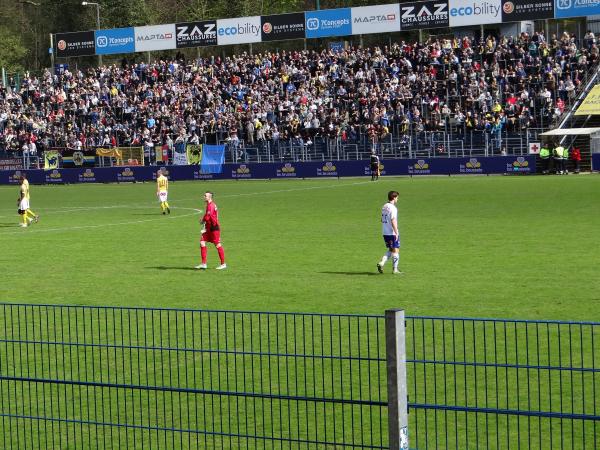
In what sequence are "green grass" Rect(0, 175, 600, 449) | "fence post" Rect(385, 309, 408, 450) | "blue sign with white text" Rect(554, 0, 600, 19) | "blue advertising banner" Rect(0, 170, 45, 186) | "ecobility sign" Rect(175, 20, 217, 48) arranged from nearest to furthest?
"fence post" Rect(385, 309, 408, 450), "green grass" Rect(0, 175, 600, 449), "blue sign with white text" Rect(554, 0, 600, 19), "blue advertising banner" Rect(0, 170, 45, 186), "ecobility sign" Rect(175, 20, 217, 48)

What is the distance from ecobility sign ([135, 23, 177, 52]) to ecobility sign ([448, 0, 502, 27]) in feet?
72.9

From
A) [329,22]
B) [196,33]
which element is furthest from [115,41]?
[329,22]

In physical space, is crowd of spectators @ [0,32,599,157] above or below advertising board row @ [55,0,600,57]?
below

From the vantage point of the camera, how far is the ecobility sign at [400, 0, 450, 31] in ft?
232

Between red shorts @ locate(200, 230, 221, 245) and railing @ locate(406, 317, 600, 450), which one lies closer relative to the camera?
railing @ locate(406, 317, 600, 450)

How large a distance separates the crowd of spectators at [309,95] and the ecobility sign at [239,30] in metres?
1.92

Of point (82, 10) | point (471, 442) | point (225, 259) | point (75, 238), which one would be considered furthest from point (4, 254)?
point (82, 10)

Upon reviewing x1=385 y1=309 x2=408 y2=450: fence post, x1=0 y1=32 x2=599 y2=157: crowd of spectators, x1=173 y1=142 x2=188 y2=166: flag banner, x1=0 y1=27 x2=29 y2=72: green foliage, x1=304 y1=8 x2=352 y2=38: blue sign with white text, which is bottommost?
x1=385 y1=309 x2=408 y2=450: fence post

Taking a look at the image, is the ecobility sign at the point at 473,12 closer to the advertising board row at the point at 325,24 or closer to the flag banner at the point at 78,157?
the advertising board row at the point at 325,24

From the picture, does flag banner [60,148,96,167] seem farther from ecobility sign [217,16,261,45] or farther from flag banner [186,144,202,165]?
ecobility sign [217,16,261,45]

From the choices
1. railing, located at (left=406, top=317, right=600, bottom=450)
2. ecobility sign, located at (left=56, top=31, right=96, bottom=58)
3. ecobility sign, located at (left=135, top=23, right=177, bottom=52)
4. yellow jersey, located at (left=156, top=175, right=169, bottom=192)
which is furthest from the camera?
ecobility sign, located at (left=56, top=31, right=96, bottom=58)

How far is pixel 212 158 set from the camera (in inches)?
2623

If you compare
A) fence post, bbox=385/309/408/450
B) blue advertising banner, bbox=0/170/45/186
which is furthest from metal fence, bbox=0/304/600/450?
blue advertising banner, bbox=0/170/45/186

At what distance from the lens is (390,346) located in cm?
638
